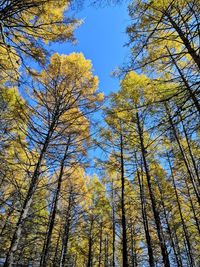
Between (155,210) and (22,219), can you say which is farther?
(155,210)

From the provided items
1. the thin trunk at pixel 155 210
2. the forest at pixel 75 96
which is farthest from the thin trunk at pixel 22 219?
the thin trunk at pixel 155 210

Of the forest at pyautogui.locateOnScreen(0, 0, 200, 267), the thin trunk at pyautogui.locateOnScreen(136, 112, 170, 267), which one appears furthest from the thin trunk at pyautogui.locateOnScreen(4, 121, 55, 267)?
the thin trunk at pyautogui.locateOnScreen(136, 112, 170, 267)

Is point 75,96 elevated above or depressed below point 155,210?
above

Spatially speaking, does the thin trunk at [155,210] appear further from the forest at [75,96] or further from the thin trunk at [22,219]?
the thin trunk at [22,219]

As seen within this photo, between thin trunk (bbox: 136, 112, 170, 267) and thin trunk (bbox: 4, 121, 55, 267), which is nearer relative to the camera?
thin trunk (bbox: 4, 121, 55, 267)

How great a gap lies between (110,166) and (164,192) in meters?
5.59

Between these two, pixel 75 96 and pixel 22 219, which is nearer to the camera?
pixel 22 219

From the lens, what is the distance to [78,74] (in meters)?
6.63

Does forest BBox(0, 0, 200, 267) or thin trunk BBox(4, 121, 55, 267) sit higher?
forest BBox(0, 0, 200, 267)

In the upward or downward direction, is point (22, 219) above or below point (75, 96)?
below

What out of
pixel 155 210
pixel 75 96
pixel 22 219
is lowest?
pixel 22 219

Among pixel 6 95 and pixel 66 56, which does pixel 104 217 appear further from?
pixel 66 56

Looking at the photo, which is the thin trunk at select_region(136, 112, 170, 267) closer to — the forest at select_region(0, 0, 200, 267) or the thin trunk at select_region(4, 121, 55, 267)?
the forest at select_region(0, 0, 200, 267)

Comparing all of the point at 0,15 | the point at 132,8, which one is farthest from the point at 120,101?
the point at 0,15
